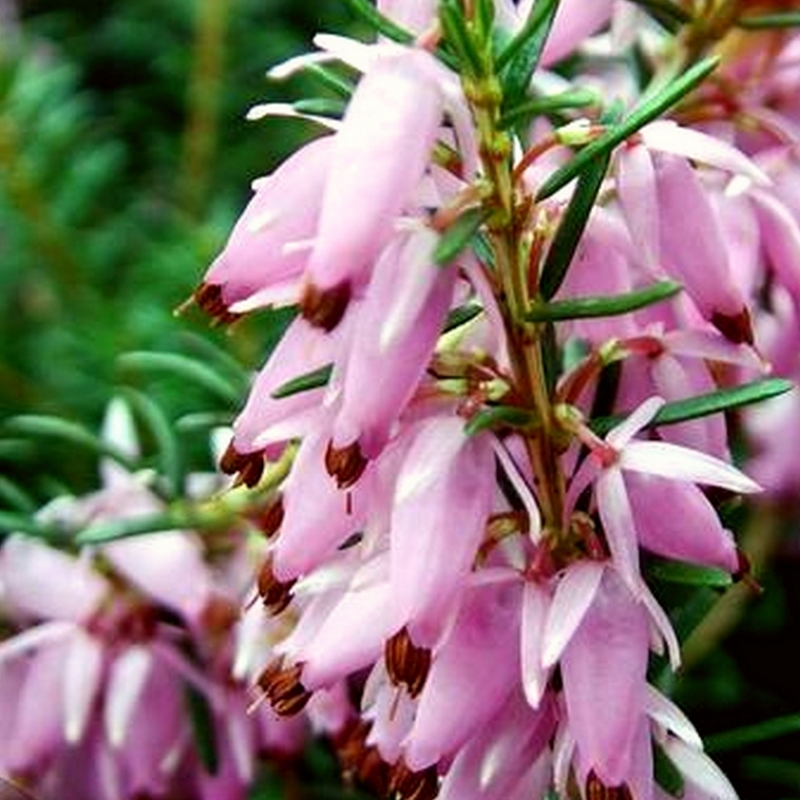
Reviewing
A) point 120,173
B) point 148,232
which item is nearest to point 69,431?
point 148,232

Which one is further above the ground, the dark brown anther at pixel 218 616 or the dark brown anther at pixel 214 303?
the dark brown anther at pixel 214 303

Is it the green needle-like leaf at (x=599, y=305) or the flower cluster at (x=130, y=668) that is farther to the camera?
the flower cluster at (x=130, y=668)

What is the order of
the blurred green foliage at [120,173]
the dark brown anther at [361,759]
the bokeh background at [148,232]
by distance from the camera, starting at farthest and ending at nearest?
the blurred green foliage at [120,173]
the bokeh background at [148,232]
the dark brown anther at [361,759]

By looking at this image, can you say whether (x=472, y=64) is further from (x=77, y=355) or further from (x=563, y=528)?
(x=77, y=355)

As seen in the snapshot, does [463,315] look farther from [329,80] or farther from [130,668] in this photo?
[130,668]

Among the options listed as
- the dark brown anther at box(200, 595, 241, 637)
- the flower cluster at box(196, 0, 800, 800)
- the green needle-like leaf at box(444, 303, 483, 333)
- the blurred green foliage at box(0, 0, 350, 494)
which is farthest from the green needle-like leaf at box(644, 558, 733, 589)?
the blurred green foliage at box(0, 0, 350, 494)

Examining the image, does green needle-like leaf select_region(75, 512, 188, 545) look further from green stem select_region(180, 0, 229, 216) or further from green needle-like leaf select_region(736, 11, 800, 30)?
green stem select_region(180, 0, 229, 216)

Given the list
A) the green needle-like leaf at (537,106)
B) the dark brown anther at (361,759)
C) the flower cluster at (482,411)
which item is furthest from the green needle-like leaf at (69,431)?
the green needle-like leaf at (537,106)

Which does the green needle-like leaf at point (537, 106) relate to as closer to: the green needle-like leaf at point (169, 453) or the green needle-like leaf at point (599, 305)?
the green needle-like leaf at point (599, 305)

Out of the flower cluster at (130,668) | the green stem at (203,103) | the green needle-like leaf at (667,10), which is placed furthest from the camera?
the green stem at (203,103)
